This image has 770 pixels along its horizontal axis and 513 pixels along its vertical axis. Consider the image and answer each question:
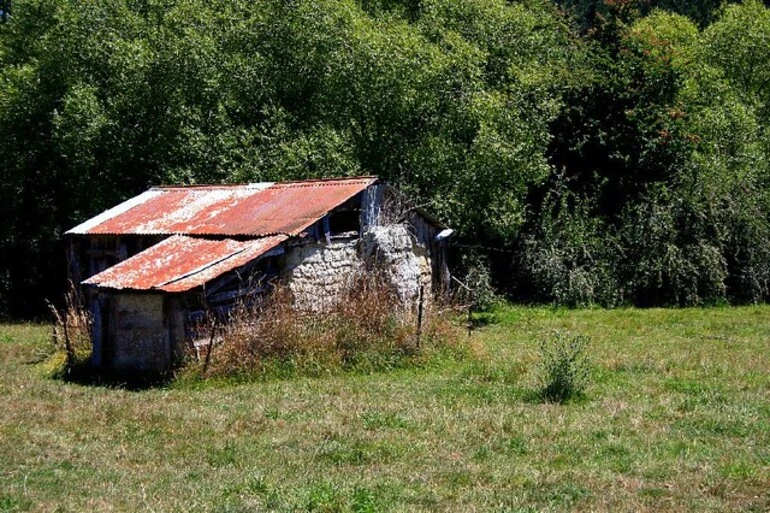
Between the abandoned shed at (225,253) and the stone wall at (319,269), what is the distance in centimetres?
2

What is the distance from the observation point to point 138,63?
83.1 feet

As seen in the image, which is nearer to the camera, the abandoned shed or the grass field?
the grass field

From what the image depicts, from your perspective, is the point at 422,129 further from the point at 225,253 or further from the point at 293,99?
the point at 225,253

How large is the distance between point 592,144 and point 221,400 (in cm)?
1867

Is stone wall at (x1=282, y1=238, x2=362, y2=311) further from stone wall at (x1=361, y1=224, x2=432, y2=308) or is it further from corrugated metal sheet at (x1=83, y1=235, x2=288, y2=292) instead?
corrugated metal sheet at (x1=83, y1=235, x2=288, y2=292)

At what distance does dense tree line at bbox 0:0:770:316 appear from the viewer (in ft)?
80.7

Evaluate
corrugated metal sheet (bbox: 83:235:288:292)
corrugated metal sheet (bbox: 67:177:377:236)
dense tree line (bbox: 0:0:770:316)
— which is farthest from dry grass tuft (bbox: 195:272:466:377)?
dense tree line (bbox: 0:0:770:316)

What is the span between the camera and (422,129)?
82.1ft

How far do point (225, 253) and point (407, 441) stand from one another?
277 inches

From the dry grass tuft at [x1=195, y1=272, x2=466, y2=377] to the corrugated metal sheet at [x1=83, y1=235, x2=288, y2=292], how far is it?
2.73ft

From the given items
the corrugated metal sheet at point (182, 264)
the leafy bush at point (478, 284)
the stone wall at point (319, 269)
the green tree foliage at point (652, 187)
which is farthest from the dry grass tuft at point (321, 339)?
the green tree foliage at point (652, 187)

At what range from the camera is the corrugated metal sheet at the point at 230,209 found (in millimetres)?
18031

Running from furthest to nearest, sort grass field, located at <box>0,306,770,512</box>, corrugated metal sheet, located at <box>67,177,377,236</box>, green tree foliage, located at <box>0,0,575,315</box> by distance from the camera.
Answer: green tree foliage, located at <box>0,0,575,315</box> < corrugated metal sheet, located at <box>67,177,377,236</box> < grass field, located at <box>0,306,770,512</box>

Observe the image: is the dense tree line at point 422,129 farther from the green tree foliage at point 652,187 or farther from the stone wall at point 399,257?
the stone wall at point 399,257
